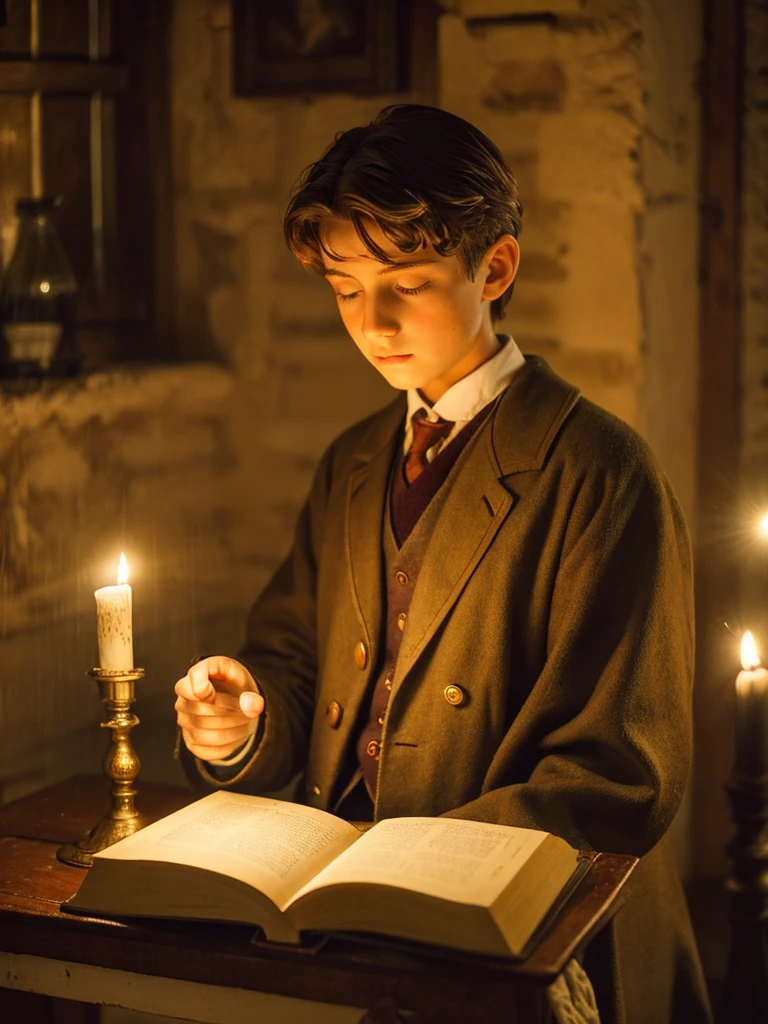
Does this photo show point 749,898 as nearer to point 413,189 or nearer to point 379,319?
point 379,319

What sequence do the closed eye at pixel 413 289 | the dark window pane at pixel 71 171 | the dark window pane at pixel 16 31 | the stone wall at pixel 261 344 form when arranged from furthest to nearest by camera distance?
the dark window pane at pixel 71 171 → the dark window pane at pixel 16 31 → the stone wall at pixel 261 344 → the closed eye at pixel 413 289

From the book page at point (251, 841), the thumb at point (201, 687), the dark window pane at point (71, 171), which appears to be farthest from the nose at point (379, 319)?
the dark window pane at point (71, 171)

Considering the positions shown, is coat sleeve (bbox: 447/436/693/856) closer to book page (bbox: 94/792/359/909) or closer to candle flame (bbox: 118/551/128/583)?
book page (bbox: 94/792/359/909)

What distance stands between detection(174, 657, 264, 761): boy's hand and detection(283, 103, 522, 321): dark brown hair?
26.0 inches

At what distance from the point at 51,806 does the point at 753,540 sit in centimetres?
177

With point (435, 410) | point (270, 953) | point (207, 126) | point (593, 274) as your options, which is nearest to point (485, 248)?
point (435, 410)

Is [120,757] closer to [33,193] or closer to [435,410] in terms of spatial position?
[435,410]

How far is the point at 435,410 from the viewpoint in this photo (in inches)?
88.8

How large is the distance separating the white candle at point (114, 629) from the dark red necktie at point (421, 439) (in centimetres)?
54

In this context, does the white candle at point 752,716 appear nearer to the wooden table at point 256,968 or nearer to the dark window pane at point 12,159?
the wooden table at point 256,968

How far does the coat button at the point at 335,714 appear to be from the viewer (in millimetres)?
2248

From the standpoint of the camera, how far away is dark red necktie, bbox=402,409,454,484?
2.26m

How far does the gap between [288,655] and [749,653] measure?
794 millimetres

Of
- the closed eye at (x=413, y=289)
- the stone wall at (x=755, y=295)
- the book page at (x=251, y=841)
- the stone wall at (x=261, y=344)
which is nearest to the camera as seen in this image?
the book page at (x=251, y=841)
